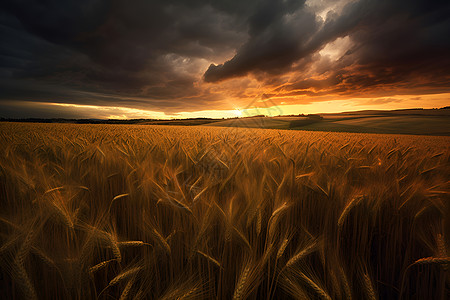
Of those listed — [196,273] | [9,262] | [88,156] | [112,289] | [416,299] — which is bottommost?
[416,299]

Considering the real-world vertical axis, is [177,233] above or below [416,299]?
above

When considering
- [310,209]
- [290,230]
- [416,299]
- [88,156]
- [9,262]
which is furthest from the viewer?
A: [88,156]

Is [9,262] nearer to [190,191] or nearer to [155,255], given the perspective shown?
[155,255]

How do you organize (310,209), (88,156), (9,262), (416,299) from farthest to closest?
(88,156) → (310,209) → (416,299) → (9,262)

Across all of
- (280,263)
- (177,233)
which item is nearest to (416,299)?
(280,263)

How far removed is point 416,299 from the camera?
0.86 metres

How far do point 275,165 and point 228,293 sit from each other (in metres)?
1.20

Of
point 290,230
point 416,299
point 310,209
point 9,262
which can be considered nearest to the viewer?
point 9,262

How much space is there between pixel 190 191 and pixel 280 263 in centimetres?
63

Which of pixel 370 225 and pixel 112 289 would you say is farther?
pixel 370 225

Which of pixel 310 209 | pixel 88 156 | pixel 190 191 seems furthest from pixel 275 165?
pixel 88 156

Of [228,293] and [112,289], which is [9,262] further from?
[228,293]

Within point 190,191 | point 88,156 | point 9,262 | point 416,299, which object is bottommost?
point 416,299

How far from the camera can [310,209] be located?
1.22 m
